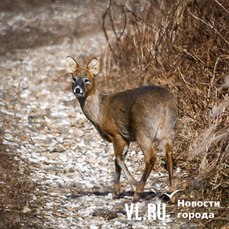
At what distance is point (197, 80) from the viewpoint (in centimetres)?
549

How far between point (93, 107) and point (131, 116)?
0.79 m

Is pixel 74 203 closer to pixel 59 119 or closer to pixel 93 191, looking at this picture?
pixel 93 191

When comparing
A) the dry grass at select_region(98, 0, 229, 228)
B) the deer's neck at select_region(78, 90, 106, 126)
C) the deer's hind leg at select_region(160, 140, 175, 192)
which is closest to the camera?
the dry grass at select_region(98, 0, 229, 228)

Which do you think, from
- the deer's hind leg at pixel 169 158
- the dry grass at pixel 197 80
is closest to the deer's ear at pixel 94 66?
the dry grass at pixel 197 80

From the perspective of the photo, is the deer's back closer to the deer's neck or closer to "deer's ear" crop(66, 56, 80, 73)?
the deer's neck

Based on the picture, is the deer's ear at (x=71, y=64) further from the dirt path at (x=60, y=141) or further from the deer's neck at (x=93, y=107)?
the dirt path at (x=60, y=141)

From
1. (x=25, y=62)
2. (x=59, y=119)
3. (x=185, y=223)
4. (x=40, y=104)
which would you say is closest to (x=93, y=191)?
(x=185, y=223)

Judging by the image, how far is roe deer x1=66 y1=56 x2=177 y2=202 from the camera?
4855 mm

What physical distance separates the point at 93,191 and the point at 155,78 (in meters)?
2.47

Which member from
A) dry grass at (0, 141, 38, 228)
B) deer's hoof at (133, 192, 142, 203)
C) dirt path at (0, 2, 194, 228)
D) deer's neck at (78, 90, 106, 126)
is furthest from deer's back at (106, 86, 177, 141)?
dry grass at (0, 141, 38, 228)

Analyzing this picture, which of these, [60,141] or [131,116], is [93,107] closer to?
[131,116]

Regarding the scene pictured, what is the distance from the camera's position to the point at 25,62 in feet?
40.4

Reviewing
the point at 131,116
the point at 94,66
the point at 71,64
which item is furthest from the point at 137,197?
the point at 71,64

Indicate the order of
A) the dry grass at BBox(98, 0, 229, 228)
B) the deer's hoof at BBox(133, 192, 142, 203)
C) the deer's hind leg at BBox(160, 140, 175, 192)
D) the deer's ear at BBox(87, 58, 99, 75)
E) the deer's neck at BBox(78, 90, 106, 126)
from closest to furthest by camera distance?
1. the dry grass at BBox(98, 0, 229, 228)
2. the deer's hind leg at BBox(160, 140, 175, 192)
3. the deer's hoof at BBox(133, 192, 142, 203)
4. the deer's neck at BBox(78, 90, 106, 126)
5. the deer's ear at BBox(87, 58, 99, 75)
